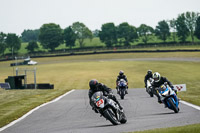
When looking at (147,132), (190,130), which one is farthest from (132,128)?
(190,130)

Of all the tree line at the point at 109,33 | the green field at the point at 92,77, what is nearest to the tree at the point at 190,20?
the tree line at the point at 109,33

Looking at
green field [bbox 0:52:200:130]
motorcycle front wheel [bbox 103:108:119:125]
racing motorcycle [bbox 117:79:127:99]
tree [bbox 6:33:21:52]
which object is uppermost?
tree [bbox 6:33:21:52]

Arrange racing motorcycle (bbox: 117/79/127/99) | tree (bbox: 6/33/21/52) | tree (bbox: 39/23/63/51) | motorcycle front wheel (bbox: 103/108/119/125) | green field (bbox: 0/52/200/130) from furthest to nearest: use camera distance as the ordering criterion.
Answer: tree (bbox: 6/33/21/52) → tree (bbox: 39/23/63/51) → racing motorcycle (bbox: 117/79/127/99) → green field (bbox: 0/52/200/130) → motorcycle front wheel (bbox: 103/108/119/125)

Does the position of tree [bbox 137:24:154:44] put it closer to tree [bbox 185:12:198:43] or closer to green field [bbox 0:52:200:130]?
tree [bbox 185:12:198:43]

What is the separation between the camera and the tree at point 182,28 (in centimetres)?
14375

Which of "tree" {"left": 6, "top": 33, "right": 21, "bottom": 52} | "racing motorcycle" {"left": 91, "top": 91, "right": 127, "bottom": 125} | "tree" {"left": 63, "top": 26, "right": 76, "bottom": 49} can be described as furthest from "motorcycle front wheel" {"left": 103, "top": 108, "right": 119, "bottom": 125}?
"tree" {"left": 6, "top": 33, "right": 21, "bottom": 52}

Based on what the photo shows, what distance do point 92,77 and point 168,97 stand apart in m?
36.9

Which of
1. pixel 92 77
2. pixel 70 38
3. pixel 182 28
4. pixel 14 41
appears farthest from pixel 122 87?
pixel 14 41

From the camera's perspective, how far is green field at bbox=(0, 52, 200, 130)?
20.2m

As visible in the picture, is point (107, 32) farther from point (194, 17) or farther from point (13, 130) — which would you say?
point (13, 130)

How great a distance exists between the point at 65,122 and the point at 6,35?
152 meters

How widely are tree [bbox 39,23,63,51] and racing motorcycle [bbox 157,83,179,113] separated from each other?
13859 cm

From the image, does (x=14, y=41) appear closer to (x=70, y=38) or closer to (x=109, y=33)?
(x=70, y=38)

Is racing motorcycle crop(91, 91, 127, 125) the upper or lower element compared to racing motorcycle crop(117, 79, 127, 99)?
upper
